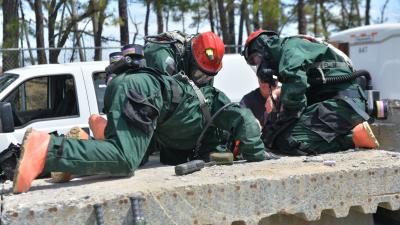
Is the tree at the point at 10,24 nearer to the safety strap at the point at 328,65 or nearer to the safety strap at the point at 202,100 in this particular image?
the safety strap at the point at 328,65

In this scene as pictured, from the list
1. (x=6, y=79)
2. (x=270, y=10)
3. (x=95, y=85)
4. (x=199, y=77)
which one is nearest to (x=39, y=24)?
(x=270, y=10)

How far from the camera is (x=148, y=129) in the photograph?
3217 millimetres

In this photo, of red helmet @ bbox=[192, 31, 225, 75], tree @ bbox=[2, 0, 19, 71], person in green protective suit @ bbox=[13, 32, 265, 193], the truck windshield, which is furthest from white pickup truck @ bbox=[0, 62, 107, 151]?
tree @ bbox=[2, 0, 19, 71]

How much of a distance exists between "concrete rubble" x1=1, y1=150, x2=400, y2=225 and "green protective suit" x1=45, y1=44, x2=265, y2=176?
128mm

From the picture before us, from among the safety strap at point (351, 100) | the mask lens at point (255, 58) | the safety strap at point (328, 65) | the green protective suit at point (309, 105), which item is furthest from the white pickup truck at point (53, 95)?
the safety strap at point (351, 100)

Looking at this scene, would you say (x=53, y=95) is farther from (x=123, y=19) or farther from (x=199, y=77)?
(x=123, y=19)

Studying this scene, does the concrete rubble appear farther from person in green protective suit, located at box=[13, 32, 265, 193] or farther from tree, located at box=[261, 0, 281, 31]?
tree, located at box=[261, 0, 281, 31]

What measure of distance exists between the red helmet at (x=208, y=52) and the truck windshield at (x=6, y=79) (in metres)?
3.47

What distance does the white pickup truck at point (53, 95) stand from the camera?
6590 mm

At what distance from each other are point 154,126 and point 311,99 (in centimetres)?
188

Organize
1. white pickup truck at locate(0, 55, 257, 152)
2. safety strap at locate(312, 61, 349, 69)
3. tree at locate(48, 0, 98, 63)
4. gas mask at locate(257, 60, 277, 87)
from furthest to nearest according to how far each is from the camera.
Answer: tree at locate(48, 0, 98, 63)
white pickup truck at locate(0, 55, 257, 152)
gas mask at locate(257, 60, 277, 87)
safety strap at locate(312, 61, 349, 69)

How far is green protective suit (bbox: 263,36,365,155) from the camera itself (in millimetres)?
4207

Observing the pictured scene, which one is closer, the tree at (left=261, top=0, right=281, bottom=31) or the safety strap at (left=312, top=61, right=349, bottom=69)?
the safety strap at (left=312, top=61, right=349, bottom=69)

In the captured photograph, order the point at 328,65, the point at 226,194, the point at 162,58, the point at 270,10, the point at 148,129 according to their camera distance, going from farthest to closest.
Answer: the point at 270,10 → the point at 328,65 → the point at 162,58 → the point at 148,129 → the point at 226,194
